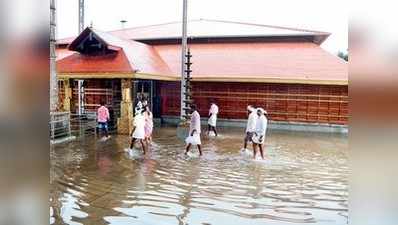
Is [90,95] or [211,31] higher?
[211,31]

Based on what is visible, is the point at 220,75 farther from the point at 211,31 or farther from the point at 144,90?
the point at 211,31

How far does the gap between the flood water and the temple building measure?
5.63 metres

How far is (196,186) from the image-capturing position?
874 centimetres

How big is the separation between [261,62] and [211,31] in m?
5.50

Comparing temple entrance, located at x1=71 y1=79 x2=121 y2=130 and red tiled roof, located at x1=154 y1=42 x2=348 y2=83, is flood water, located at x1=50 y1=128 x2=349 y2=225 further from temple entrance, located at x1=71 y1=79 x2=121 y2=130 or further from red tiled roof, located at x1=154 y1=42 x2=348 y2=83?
temple entrance, located at x1=71 y1=79 x2=121 y2=130

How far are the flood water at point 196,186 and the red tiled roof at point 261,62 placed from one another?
21.1 feet

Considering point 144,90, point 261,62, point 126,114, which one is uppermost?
point 261,62

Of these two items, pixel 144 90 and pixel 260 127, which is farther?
pixel 144 90

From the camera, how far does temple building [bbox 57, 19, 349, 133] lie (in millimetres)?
19016

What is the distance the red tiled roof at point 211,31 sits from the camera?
23656mm

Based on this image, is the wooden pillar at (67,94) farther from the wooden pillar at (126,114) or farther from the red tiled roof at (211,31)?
the red tiled roof at (211,31)

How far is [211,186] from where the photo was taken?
28.8ft

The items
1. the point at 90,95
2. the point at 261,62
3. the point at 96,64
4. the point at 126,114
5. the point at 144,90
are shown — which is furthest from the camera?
the point at 90,95

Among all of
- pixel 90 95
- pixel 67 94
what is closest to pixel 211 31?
pixel 90 95
